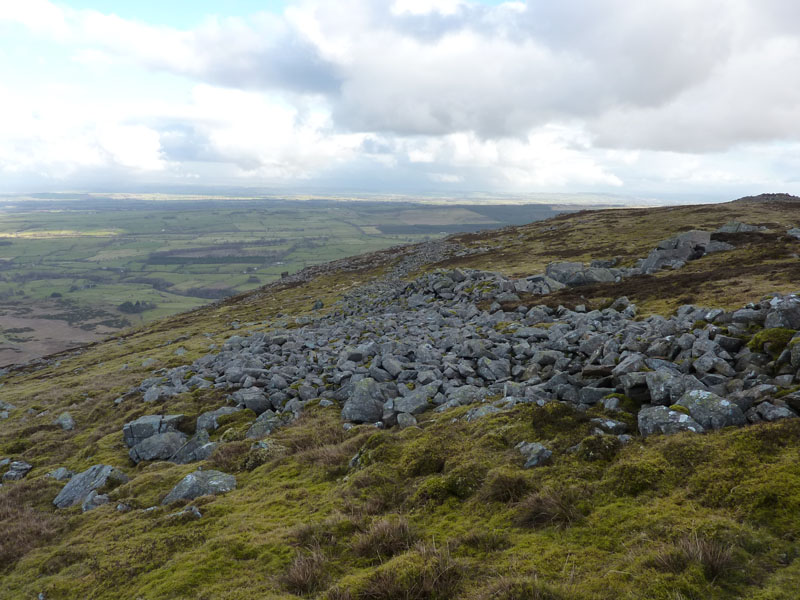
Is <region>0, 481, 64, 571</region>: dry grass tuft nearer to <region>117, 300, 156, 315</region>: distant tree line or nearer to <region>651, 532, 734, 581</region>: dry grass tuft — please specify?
<region>651, 532, 734, 581</region>: dry grass tuft

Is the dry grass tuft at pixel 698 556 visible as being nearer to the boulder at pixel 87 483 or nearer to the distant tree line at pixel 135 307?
the boulder at pixel 87 483

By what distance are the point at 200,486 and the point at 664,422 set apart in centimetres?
1214

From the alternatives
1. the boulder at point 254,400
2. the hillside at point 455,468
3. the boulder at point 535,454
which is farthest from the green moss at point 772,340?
the boulder at point 254,400

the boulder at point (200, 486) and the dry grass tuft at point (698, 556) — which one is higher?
the dry grass tuft at point (698, 556)

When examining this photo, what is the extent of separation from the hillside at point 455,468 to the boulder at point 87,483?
0.08 metres

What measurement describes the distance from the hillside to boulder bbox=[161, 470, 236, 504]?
60 millimetres

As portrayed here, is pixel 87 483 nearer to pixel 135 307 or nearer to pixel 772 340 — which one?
pixel 772 340

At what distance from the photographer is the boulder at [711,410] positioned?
8383 millimetres

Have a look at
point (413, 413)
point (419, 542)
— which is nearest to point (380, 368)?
point (413, 413)

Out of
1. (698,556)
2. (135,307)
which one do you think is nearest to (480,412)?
(698,556)

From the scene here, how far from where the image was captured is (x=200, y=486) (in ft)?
38.0

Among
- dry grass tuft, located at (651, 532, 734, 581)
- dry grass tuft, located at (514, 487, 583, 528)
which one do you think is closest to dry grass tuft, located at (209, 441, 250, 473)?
dry grass tuft, located at (514, 487, 583, 528)

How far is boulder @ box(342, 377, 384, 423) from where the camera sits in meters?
14.4

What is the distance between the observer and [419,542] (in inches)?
285
